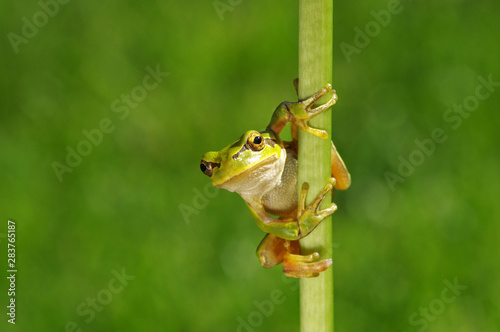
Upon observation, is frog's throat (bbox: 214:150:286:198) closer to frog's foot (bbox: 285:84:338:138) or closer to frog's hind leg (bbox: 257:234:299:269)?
frog's hind leg (bbox: 257:234:299:269)

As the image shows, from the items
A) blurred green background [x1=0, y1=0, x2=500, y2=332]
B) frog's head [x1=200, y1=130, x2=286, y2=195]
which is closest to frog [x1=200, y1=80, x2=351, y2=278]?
frog's head [x1=200, y1=130, x2=286, y2=195]

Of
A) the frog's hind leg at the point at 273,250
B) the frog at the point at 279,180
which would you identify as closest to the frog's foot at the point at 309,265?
the frog at the point at 279,180

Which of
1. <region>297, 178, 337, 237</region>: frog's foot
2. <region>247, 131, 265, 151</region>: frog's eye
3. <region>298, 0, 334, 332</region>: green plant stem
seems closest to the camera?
→ <region>298, 0, 334, 332</region>: green plant stem

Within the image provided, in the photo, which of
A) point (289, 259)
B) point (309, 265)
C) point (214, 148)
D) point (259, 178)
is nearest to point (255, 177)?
point (259, 178)

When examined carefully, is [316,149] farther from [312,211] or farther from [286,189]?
[286,189]

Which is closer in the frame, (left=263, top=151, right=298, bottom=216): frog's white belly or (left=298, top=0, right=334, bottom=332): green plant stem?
(left=298, top=0, right=334, bottom=332): green plant stem

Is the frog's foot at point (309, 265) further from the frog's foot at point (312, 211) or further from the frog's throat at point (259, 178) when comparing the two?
the frog's throat at point (259, 178)
